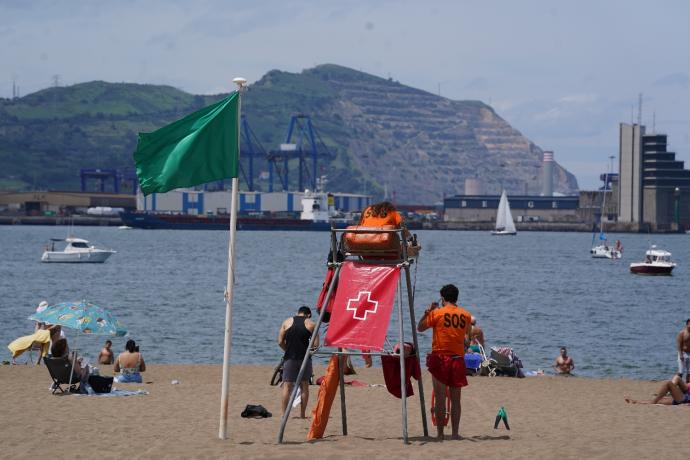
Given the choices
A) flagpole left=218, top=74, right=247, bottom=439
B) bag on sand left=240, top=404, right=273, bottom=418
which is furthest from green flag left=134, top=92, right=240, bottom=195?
bag on sand left=240, top=404, right=273, bottom=418

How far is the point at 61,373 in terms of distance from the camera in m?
18.6

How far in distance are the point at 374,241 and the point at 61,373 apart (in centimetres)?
750

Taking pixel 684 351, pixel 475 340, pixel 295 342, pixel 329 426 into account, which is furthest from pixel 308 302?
pixel 295 342

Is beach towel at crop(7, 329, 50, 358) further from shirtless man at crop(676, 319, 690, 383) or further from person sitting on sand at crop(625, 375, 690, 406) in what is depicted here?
shirtless man at crop(676, 319, 690, 383)

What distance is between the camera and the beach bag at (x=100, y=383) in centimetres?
1880

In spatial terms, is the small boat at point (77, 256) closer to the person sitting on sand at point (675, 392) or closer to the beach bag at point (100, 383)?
the beach bag at point (100, 383)

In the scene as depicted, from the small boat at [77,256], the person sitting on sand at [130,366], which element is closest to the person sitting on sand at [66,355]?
the person sitting on sand at [130,366]

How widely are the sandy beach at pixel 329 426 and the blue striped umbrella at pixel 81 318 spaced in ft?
3.58

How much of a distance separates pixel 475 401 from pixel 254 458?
24.6ft

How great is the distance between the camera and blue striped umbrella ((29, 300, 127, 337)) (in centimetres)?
1958

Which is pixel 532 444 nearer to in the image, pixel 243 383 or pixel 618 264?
pixel 243 383

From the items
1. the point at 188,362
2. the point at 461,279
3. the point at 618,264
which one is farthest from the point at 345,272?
the point at 618,264

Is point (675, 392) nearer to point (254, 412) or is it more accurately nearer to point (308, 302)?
point (254, 412)

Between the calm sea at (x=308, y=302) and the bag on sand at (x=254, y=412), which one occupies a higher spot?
the bag on sand at (x=254, y=412)
